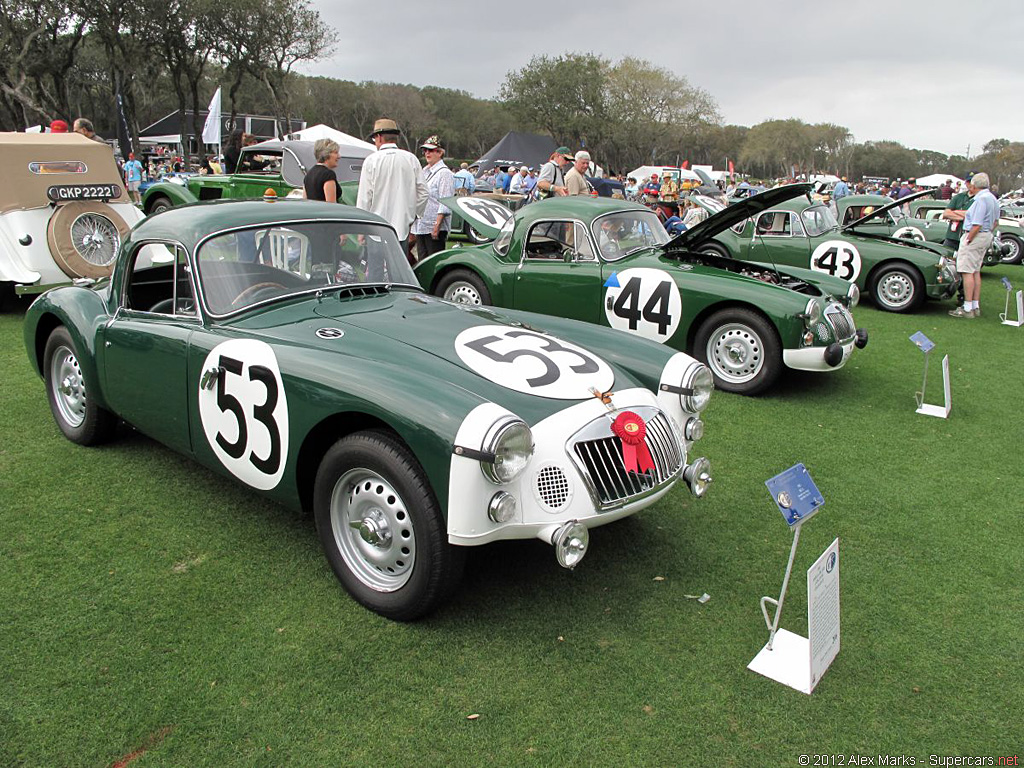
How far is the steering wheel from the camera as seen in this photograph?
385 cm

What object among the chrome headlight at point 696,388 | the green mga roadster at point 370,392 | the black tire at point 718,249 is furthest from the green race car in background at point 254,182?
the chrome headlight at point 696,388

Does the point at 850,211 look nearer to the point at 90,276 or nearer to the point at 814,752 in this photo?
the point at 90,276

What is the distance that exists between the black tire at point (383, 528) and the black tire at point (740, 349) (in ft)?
14.3

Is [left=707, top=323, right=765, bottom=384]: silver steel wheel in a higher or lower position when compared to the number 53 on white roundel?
lower

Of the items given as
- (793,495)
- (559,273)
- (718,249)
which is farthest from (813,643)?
(718,249)

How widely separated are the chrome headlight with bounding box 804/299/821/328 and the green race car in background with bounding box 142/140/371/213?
8.73m

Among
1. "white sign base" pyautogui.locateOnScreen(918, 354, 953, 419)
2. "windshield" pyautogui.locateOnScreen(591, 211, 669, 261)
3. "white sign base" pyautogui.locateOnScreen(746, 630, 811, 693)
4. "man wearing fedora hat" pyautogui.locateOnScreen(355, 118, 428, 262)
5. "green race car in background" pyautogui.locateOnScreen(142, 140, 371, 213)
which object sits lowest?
"white sign base" pyautogui.locateOnScreen(746, 630, 811, 693)

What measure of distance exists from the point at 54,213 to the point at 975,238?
38.0 feet

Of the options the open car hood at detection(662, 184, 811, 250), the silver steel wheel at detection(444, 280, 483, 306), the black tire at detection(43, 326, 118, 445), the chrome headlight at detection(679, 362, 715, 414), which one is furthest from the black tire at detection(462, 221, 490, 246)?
the chrome headlight at detection(679, 362, 715, 414)

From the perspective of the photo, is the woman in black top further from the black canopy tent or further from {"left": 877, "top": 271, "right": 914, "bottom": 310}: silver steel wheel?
the black canopy tent

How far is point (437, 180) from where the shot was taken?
28.8 feet

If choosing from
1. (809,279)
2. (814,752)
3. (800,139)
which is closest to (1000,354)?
(809,279)

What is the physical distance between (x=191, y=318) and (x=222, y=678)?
6.19ft

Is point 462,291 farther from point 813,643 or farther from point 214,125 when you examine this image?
point 214,125
